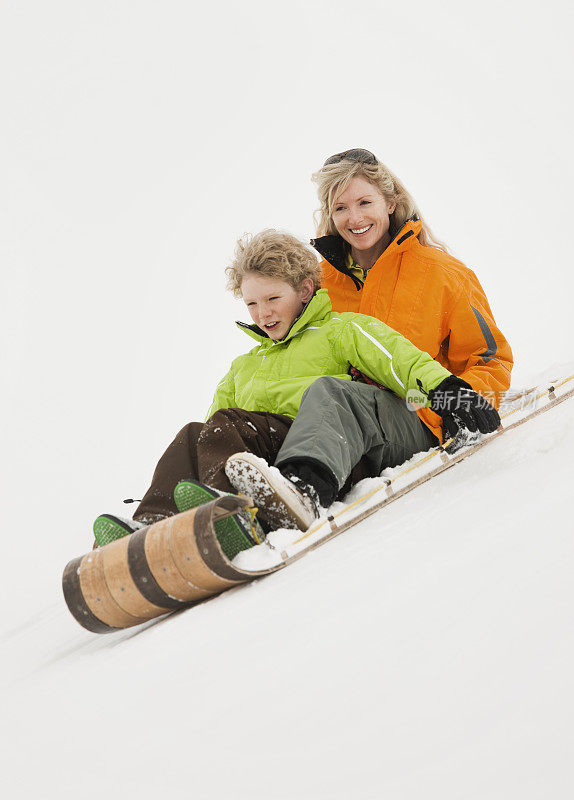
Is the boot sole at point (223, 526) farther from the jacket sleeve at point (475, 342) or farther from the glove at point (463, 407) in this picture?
the jacket sleeve at point (475, 342)

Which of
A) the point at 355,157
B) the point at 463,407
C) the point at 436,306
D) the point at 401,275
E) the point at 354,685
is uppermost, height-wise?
the point at 355,157

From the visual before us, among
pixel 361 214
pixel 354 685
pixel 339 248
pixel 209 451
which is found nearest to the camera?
pixel 354 685

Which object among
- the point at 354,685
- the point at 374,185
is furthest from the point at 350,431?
the point at 374,185

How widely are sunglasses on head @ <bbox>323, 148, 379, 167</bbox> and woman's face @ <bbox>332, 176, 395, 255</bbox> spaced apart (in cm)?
9

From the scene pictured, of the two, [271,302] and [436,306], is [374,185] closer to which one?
[436,306]

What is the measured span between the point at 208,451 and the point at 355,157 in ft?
5.03

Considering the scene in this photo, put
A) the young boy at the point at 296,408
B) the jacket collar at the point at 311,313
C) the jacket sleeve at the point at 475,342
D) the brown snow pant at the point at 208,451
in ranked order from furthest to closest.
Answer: the jacket sleeve at the point at 475,342 < the jacket collar at the point at 311,313 < the brown snow pant at the point at 208,451 < the young boy at the point at 296,408

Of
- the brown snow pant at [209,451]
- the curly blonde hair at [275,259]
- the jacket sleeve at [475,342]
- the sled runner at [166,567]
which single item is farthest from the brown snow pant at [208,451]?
the jacket sleeve at [475,342]

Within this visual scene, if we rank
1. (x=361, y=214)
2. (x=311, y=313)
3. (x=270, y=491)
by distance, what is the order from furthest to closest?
(x=361, y=214) → (x=311, y=313) → (x=270, y=491)

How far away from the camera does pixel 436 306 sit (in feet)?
8.93

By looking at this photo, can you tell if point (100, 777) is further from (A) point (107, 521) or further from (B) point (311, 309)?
(B) point (311, 309)

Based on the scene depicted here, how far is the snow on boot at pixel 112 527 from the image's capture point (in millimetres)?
1889

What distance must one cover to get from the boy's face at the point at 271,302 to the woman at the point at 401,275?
0.43 meters

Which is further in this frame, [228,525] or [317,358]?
[317,358]
